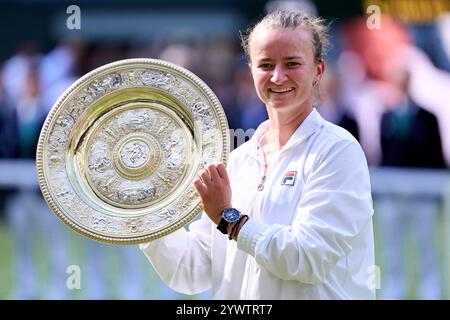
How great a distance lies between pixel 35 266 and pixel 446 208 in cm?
203

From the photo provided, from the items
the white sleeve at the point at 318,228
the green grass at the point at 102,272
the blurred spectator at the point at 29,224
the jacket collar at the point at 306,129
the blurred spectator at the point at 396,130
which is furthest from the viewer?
the blurred spectator at the point at 396,130

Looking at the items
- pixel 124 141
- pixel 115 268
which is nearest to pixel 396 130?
pixel 115 268

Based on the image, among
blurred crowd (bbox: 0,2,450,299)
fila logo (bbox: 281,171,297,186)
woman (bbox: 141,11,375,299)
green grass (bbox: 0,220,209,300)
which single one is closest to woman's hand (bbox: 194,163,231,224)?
woman (bbox: 141,11,375,299)

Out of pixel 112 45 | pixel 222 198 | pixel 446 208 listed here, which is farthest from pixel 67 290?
pixel 112 45

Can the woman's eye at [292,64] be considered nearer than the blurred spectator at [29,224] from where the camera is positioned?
Yes

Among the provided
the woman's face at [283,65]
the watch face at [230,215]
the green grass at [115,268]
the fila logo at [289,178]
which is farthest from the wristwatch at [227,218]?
the green grass at [115,268]

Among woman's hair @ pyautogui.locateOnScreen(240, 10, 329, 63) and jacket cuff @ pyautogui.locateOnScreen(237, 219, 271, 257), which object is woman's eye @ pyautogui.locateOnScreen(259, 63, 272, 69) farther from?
jacket cuff @ pyautogui.locateOnScreen(237, 219, 271, 257)

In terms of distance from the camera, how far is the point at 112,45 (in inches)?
300

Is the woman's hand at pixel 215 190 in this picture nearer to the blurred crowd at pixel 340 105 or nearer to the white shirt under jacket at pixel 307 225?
the white shirt under jacket at pixel 307 225

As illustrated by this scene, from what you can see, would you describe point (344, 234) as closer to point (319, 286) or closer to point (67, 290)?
A: point (319, 286)

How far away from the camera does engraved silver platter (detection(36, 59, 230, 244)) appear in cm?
254

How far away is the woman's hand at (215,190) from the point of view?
232cm

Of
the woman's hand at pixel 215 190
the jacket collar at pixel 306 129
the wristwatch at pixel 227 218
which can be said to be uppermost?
the jacket collar at pixel 306 129

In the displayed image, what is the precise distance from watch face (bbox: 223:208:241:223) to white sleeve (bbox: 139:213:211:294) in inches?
11.4
